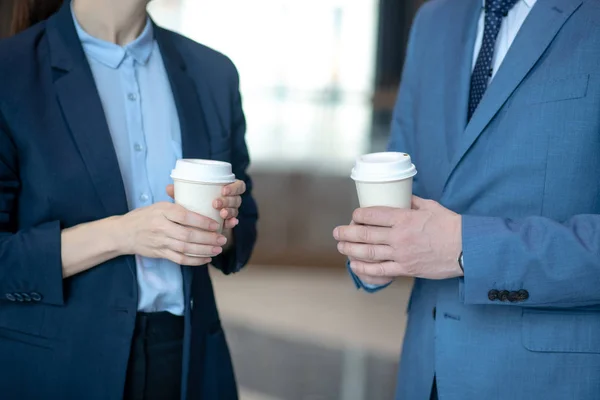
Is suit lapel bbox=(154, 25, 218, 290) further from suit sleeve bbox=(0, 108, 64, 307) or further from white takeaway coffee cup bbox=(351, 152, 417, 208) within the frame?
white takeaway coffee cup bbox=(351, 152, 417, 208)

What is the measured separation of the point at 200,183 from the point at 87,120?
34 centimetres

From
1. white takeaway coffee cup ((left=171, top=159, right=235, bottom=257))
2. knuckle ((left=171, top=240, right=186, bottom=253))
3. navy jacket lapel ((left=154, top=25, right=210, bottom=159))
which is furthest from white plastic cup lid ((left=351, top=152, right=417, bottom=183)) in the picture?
navy jacket lapel ((left=154, top=25, right=210, bottom=159))

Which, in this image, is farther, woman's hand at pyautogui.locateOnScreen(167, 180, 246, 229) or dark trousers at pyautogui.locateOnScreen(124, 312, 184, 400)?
dark trousers at pyautogui.locateOnScreen(124, 312, 184, 400)

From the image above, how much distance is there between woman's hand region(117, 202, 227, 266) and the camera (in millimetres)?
1375

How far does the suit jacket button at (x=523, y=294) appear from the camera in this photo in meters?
1.36

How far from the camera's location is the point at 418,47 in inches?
70.9

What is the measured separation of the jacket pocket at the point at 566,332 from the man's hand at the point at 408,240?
0.73 ft

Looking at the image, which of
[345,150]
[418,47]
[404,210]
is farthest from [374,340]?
[404,210]

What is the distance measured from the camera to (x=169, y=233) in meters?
1.38

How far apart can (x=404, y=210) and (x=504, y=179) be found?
0.27 m

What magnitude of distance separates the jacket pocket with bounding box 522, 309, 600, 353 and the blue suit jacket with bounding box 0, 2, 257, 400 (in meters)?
0.76

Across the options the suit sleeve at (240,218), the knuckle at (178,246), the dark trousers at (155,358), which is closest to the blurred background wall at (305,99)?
the suit sleeve at (240,218)

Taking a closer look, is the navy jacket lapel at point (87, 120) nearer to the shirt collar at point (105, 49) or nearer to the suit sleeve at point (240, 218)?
the shirt collar at point (105, 49)

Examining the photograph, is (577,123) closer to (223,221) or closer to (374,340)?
(223,221)
